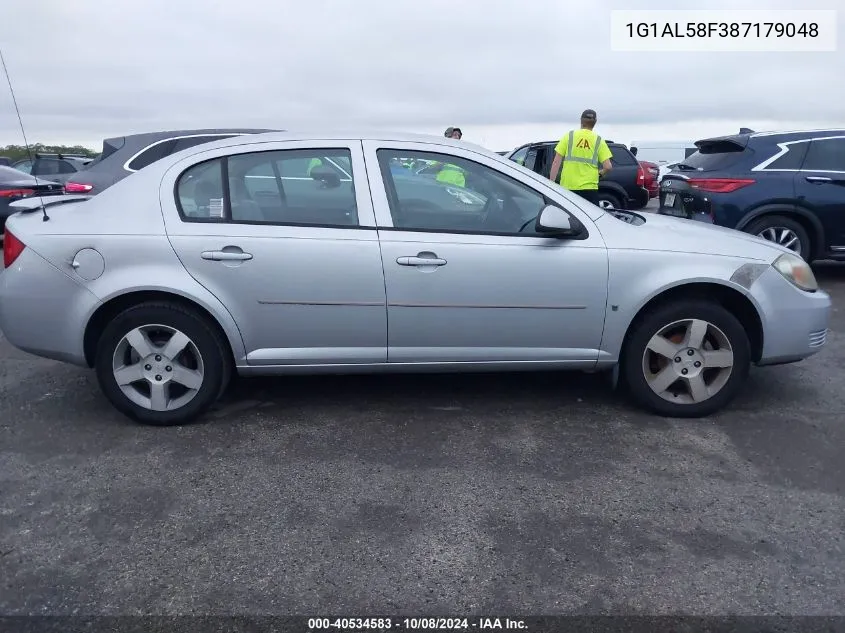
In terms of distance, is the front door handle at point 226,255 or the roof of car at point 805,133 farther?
the roof of car at point 805,133

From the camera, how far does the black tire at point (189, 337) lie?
395 centimetres

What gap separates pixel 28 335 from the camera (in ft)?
13.1

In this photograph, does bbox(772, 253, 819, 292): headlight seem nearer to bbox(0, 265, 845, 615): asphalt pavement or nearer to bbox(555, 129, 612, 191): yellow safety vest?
bbox(0, 265, 845, 615): asphalt pavement

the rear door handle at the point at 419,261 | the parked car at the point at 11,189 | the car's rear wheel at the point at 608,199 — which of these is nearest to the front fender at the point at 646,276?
the rear door handle at the point at 419,261

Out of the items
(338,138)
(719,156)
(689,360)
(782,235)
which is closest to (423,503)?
(689,360)

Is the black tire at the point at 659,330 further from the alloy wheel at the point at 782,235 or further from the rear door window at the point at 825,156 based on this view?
the rear door window at the point at 825,156

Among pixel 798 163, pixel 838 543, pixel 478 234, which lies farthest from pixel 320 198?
pixel 798 163

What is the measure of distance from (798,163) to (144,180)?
6622 millimetres

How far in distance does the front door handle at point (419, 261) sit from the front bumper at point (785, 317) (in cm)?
179

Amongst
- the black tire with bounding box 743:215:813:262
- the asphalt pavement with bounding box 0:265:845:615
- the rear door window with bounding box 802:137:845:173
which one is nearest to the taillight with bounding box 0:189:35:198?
the asphalt pavement with bounding box 0:265:845:615

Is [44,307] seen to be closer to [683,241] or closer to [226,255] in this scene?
[226,255]

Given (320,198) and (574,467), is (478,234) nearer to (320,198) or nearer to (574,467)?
(320,198)

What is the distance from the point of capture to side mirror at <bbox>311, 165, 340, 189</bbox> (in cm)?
407

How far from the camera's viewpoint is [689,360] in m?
4.16
